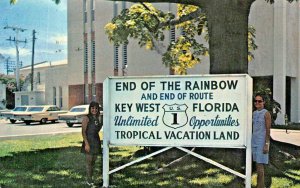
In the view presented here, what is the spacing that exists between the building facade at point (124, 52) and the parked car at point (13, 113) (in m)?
2.47

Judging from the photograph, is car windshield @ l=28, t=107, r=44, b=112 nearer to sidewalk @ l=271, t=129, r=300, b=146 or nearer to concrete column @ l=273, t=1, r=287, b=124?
sidewalk @ l=271, t=129, r=300, b=146

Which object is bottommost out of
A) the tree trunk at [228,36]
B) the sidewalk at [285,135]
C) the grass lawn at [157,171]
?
the sidewalk at [285,135]

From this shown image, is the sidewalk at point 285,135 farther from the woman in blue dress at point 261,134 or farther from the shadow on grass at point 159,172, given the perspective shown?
the woman in blue dress at point 261,134

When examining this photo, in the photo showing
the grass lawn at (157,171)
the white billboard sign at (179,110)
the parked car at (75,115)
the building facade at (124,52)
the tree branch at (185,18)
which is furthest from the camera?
the parked car at (75,115)

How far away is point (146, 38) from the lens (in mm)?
16047

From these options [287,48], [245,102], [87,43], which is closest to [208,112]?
[245,102]

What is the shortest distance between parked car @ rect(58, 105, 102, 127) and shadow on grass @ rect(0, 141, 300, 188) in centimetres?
831

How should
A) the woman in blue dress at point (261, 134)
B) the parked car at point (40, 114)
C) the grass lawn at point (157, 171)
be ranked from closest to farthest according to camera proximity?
1. the woman in blue dress at point (261, 134)
2. the grass lawn at point (157, 171)
3. the parked car at point (40, 114)

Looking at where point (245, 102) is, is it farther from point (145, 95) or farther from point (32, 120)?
point (32, 120)

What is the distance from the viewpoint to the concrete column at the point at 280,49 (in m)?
23.3

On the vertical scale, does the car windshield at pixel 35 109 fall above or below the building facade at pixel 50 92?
below

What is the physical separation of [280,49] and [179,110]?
56.6ft

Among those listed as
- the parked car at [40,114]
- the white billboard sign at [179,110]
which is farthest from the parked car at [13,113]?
the white billboard sign at [179,110]

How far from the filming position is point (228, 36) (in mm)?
9711
